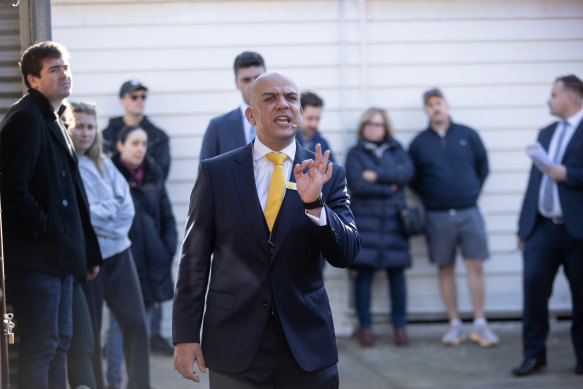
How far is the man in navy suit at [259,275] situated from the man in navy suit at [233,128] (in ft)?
6.24

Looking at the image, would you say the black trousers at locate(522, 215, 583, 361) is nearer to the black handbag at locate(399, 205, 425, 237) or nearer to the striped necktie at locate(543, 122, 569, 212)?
the striped necktie at locate(543, 122, 569, 212)

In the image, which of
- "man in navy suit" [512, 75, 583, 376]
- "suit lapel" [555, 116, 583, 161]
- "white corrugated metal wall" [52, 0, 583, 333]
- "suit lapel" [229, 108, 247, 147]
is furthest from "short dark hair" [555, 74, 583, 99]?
"suit lapel" [229, 108, 247, 147]

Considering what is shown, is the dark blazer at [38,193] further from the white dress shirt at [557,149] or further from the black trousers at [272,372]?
the white dress shirt at [557,149]

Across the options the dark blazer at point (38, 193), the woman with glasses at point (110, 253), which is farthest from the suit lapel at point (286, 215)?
the woman with glasses at point (110, 253)

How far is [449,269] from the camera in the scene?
28.8 feet

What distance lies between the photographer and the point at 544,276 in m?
7.33

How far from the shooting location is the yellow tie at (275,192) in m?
3.80

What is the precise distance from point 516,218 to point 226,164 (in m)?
5.86

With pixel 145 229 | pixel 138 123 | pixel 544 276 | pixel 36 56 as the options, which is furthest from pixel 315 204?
pixel 138 123

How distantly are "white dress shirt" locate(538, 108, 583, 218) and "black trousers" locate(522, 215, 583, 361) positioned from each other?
0.10m

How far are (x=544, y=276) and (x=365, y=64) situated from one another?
288 centimetres

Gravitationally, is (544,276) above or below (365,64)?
below

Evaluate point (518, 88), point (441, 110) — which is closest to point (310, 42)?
point (441, 110)

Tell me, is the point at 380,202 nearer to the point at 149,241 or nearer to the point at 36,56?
the point at 149,241
